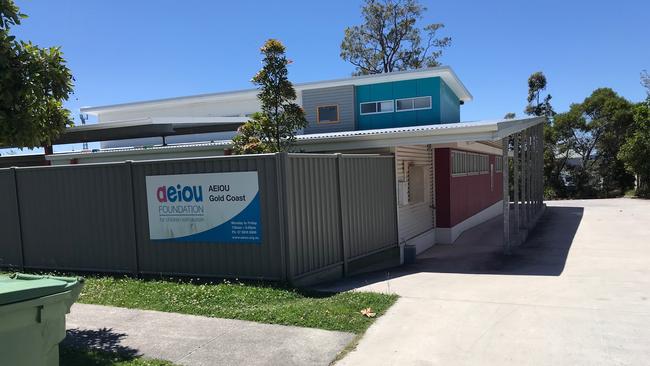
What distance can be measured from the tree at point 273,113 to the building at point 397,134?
0.58m

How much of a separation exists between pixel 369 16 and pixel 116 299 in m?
33.1

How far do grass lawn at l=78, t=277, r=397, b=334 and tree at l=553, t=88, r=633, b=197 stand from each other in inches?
1251

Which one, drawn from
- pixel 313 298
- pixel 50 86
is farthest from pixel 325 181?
pixel 50 86

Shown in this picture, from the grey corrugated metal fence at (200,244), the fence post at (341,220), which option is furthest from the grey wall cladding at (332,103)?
the fence post at (341,220)

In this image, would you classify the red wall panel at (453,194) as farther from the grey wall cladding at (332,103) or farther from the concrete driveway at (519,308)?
the grey wall cladding at (332,103)

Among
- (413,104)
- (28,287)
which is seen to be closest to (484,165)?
(413,104)

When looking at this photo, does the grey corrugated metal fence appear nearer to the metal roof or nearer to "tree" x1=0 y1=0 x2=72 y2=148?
"tree" x1=0 y1=0 x2=72 y2=148

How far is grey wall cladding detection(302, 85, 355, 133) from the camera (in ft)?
63.6

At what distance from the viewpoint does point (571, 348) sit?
5297mm

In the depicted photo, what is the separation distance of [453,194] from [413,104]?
5.55 meters

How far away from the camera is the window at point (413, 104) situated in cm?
1873

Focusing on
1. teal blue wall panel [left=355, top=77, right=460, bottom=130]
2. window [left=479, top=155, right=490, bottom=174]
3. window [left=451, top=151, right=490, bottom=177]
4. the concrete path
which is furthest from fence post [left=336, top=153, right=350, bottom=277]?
window [left=479, top=155, right=490, bottom=174]

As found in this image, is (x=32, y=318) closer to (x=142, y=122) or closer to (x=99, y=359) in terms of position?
(x=99, y=359)

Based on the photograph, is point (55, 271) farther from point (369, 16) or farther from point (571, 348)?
point (369, 16)
